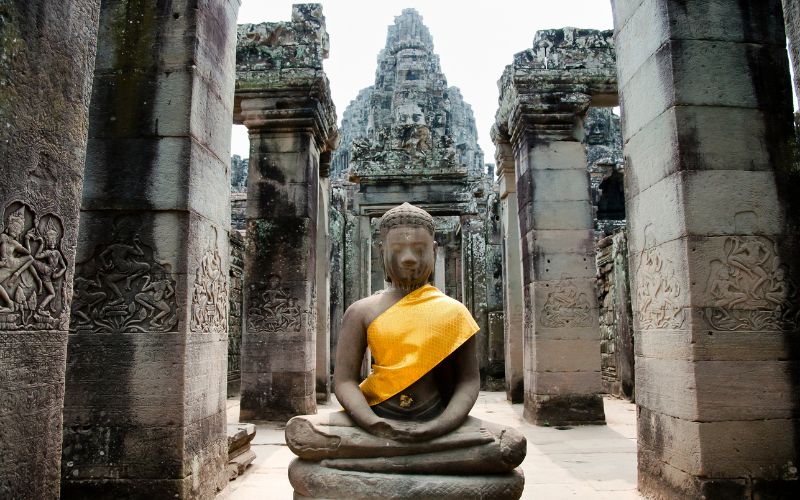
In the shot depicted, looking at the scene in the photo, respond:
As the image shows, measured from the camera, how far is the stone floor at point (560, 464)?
4270 mm

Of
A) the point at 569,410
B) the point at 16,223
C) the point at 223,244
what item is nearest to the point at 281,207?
the point at 223,244

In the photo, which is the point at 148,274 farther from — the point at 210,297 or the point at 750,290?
the point at 750,290

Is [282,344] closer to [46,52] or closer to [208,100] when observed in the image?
[208,100]

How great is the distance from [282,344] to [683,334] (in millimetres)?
5299

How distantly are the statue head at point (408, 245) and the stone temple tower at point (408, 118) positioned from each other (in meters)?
9.73

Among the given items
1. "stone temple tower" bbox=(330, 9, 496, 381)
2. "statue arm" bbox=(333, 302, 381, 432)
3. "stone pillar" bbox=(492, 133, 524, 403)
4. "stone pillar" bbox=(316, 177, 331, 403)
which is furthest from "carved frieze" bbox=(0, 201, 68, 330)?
"stone temple tower" bbox=(330, 9, 496, 381)

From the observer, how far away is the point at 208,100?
411 centimetres

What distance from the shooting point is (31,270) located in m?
2.08

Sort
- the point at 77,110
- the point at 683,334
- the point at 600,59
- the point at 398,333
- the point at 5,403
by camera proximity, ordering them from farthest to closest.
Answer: the point at 600,59 → the point at 683,334 → the point at 398,333 → the point at 77,110 → the point at 5,403

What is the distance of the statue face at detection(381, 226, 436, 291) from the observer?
3.28 meters

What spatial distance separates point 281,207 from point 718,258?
18.8ft

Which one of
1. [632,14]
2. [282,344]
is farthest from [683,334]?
[282,344]

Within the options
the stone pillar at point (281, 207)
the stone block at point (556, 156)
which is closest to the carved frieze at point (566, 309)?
the stone block at point (556, 156)

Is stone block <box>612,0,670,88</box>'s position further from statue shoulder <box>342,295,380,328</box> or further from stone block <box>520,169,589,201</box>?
stone block <box>520,169,589,201</box>
